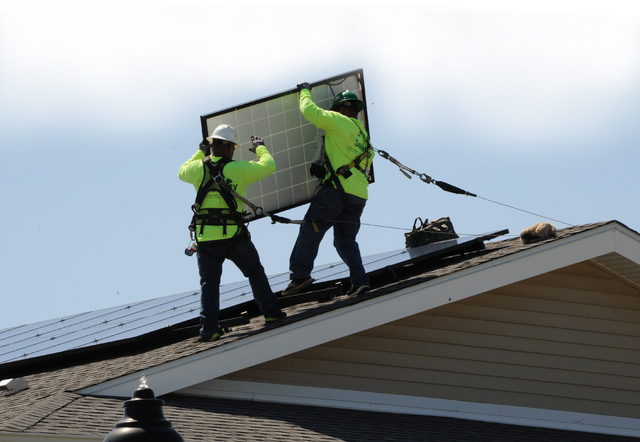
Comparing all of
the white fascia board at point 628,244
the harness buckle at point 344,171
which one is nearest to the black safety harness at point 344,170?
the harness buckle at point 344,171

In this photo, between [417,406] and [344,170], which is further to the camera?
[344,170]

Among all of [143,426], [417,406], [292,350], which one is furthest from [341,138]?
[143,426]

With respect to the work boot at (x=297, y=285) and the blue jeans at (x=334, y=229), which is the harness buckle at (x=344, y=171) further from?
the work boot at (x=297, y=285)

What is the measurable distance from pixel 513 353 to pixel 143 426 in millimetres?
6384

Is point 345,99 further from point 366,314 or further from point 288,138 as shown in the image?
point 366,314

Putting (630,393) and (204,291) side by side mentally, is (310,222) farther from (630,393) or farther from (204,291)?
(630,393)

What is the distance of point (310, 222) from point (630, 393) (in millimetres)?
3944

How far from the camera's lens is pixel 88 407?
7.67 metres

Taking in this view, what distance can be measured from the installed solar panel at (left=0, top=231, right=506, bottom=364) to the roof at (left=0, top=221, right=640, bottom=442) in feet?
1.94

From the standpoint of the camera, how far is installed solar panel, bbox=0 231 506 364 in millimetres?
10523

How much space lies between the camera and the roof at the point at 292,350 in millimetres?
7805

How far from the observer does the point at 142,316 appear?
39.3 feet

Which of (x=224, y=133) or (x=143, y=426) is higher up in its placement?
(x=224, y=133)

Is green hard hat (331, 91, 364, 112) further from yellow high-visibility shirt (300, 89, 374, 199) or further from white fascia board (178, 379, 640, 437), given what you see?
white fascia board (178, 379, 640, 437)
